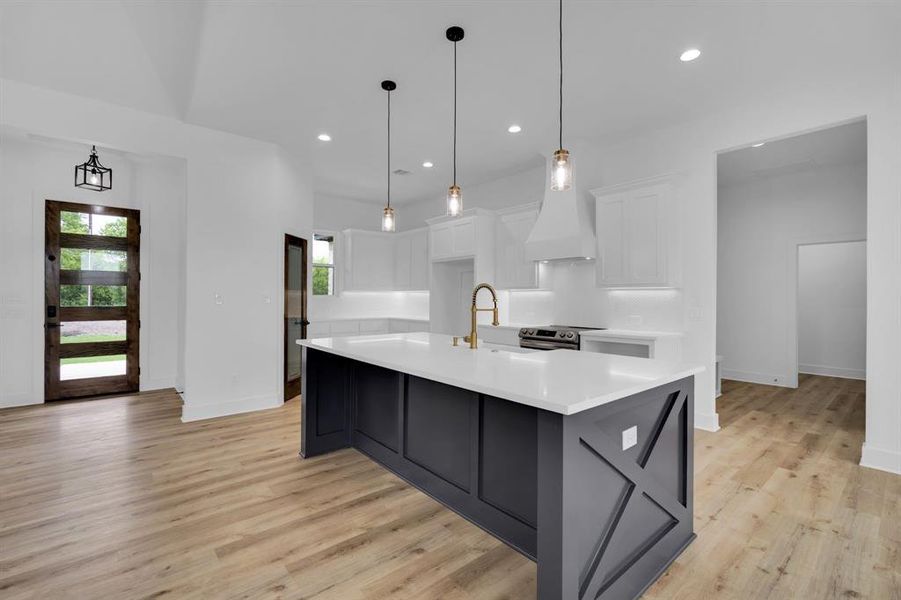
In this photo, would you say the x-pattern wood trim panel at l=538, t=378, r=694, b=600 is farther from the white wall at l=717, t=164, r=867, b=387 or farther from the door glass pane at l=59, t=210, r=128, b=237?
the door glass pane at l=59, t=210, r=128, b=237

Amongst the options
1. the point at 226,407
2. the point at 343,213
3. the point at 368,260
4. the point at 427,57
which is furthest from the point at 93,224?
the point at 427,57

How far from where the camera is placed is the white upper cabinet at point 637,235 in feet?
13.8

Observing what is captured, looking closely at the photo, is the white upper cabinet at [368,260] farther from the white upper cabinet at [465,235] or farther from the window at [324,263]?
the white upper cabinet at [465,235]

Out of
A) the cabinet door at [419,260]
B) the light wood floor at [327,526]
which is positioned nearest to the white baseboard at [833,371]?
the light wood floor at [327,526]

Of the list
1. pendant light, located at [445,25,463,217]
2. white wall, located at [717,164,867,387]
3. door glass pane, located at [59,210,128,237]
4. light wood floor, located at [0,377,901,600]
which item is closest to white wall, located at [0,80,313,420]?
door glass pane, located at [59,210,128,237]

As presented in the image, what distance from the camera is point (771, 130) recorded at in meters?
3.75

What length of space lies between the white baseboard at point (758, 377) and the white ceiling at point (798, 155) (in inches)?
113

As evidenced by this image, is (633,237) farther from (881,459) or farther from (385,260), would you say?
(385,260)

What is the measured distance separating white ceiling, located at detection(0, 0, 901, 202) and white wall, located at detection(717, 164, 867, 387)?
2950 millimetres

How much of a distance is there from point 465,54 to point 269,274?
Result: 3.24m

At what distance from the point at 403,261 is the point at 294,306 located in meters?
2.75

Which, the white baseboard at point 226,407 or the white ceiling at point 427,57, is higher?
the white ceiling at point 427,57

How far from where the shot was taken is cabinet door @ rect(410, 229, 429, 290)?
729cm

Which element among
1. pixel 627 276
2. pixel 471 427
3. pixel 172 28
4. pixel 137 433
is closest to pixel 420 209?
pixel 627 276
